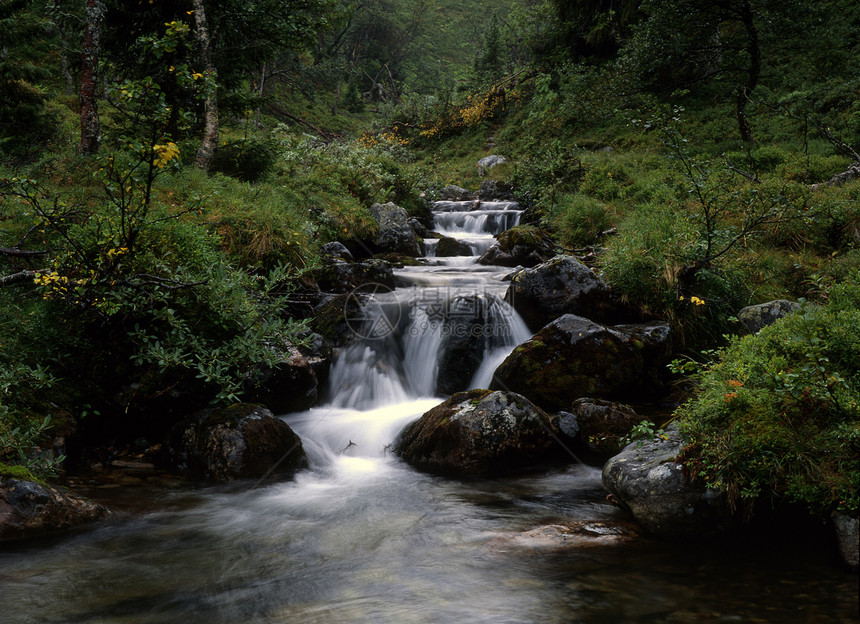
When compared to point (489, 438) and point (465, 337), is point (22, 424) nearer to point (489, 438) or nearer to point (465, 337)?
point (489, 438)

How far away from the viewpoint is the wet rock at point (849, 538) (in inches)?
111

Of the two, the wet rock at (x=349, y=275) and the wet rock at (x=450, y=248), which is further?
the wet rock at (x=450, y=248)

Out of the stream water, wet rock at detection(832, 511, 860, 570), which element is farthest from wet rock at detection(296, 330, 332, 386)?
wet rock at detection(832, 511, 860, 570)

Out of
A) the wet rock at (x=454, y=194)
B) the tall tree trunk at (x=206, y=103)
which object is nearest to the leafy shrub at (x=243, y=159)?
the tall tree trunk at (x=206, y=103)

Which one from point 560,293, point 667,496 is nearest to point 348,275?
point 560,293

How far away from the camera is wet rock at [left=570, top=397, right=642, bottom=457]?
5480 mm

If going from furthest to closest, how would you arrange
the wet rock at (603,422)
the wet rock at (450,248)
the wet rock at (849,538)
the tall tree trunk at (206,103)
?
the wet rock at (450,248) < the tall tree trunk at (206,103) < the wet rock at (603,422) < the wet rock at (849,538)

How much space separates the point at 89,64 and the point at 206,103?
2378mm

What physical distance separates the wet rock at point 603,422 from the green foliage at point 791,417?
1.71 m

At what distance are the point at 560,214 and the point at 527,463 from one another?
31.9ft

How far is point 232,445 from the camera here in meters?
5.18

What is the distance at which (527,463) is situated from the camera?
5.38 meters

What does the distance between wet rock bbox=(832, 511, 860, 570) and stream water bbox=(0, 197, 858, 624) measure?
0.32 ft

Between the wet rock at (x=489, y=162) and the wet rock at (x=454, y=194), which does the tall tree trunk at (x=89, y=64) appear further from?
the wet rock at (x=489, y=162)
